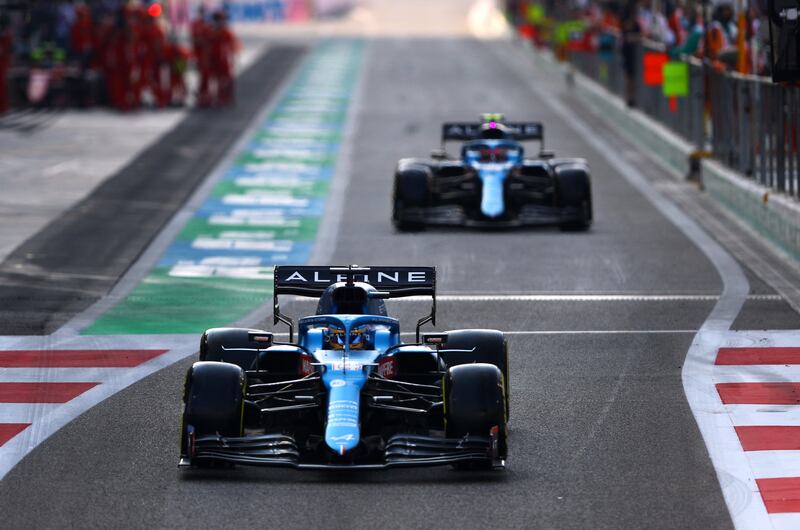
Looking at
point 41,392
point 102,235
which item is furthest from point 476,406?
point 102,235

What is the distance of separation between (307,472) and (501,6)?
7885 centimetres

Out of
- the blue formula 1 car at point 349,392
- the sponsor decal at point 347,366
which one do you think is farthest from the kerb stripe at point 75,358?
the sponsor decal at point 347,366

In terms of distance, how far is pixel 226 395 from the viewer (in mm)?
10352

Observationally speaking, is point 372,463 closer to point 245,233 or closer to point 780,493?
point 780,493

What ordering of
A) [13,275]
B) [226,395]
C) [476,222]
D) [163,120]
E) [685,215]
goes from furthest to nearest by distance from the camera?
[163,120], [685,215], [476,222], [13,275], [226,395]

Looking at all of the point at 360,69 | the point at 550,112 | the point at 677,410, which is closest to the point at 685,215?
the point at 677,410

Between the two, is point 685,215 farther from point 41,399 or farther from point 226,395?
point 226,395

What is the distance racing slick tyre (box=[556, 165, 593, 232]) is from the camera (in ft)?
70.5

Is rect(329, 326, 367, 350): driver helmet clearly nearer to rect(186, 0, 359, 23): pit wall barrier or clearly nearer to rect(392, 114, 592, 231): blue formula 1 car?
rect(392, 114, 592, 231): blue formula 1 car

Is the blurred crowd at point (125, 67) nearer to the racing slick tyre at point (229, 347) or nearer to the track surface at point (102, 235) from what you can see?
the track surface at point (102, 235)

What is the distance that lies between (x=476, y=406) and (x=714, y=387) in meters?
3.07

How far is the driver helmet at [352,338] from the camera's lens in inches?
436

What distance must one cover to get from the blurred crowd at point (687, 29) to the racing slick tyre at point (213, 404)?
1058cm

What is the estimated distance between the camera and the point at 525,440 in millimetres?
11242
